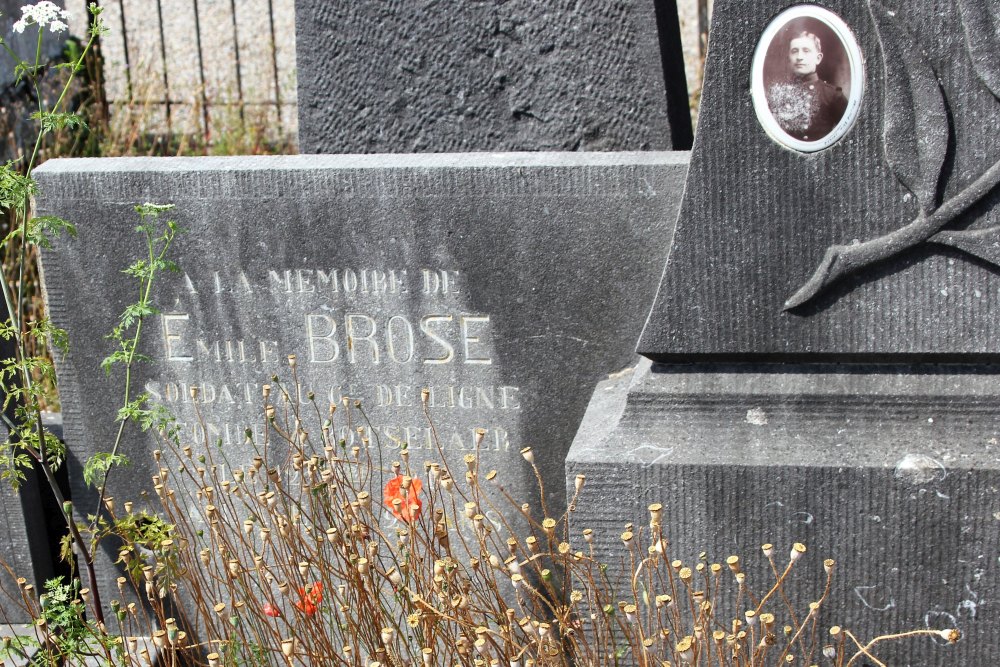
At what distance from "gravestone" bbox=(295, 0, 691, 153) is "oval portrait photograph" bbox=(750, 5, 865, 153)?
651 millimetres

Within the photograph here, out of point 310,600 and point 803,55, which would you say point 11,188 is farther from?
point 803,55

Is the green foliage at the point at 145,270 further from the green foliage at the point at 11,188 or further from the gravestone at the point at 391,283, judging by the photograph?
the green foliage at the point at 11,188

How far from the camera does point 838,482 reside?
7.30 feet

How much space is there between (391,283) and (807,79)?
42.9 inches

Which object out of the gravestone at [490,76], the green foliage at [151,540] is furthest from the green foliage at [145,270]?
the gravestone at [490,76]

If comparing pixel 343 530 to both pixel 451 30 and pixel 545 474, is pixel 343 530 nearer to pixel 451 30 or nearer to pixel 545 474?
pixel 545 474

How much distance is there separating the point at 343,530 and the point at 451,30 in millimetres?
1251

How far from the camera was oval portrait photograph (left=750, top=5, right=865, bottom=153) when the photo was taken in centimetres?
211

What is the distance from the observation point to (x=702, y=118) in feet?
7.27

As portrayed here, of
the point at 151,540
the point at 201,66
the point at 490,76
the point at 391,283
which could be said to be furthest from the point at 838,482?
the point at 201,66

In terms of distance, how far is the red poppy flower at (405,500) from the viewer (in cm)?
215

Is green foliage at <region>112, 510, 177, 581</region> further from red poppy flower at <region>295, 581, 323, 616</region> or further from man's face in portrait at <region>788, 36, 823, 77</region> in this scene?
man's face in portrait at <region>788, 36, 823, 77</region>

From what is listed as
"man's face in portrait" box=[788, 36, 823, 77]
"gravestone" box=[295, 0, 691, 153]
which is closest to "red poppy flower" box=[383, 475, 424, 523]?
"gravestone" box=[295, 0, 691, 153]

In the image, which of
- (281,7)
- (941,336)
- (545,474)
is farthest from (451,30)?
(281,7)
